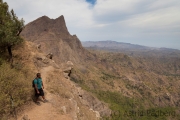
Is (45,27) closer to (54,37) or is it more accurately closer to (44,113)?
(54,37)

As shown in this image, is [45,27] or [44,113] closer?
[44,113]

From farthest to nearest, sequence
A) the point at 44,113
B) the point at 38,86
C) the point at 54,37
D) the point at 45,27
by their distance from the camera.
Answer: the point at 45,27 → the point at 54,37 → the point at 38,86 → the point at 44,113

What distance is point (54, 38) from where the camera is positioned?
5271 inches

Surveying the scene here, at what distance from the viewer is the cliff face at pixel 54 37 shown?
12580 centimetres

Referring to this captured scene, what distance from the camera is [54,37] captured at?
135000 mm

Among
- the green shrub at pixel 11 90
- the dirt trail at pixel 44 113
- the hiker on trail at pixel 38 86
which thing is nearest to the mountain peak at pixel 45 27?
the green shrub at pixel 11 90

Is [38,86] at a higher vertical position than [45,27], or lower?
lower

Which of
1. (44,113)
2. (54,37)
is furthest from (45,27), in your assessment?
(44,113)

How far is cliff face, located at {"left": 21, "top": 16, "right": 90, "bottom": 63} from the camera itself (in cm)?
12580

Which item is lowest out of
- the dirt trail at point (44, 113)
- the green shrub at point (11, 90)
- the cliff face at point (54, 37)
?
the dirt trail at point (44, 113)

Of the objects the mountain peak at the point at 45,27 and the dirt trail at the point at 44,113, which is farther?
the mountain peak at the point at 45,27

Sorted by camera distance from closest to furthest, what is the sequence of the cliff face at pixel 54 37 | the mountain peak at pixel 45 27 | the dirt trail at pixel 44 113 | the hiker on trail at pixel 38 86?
the dirt trail at pixel 44 113 < the hiker on trail at pixel 38 86 < the cliff face at pixel 54 37 < the mountain peak at pixel 45 27

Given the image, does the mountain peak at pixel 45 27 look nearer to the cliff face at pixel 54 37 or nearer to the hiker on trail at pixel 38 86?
the cliff face at pixel 54 37

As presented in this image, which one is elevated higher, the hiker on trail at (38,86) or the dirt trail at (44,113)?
the hiker on trail at (38,86)
